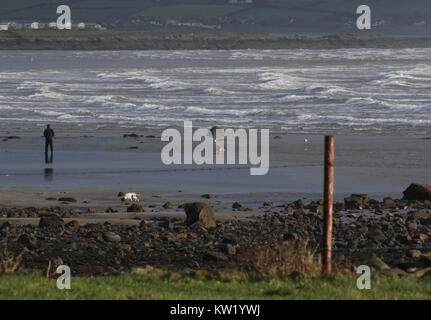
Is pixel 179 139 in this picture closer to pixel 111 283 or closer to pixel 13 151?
pixel 13 151

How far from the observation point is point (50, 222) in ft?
65.9

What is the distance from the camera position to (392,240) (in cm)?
1838

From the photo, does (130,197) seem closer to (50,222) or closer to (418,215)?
→ (50,222)

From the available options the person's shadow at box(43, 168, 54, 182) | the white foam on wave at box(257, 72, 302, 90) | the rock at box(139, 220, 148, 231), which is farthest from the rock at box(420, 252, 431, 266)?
the white foam on wave at box(257, 72, 302, 90)

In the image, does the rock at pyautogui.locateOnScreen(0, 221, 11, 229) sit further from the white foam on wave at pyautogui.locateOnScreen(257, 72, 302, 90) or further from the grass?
the white foam on wave at pyautogui.locateOnScreen(257, 72, 302, 90)

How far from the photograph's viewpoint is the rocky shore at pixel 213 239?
647 inches

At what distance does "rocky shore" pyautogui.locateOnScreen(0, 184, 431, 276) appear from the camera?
16.4m

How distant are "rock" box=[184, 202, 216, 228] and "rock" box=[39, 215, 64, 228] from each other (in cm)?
243

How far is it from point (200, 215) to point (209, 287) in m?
7.40

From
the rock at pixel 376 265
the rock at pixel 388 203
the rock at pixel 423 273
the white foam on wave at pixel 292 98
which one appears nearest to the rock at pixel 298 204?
the rock at pixel 388 203

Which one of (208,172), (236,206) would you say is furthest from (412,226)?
(208,172)

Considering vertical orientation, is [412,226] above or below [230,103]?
below

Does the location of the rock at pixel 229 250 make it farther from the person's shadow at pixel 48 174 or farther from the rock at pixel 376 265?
the person's shadow at pixel 48 174

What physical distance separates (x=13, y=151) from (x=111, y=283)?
2343 cm
